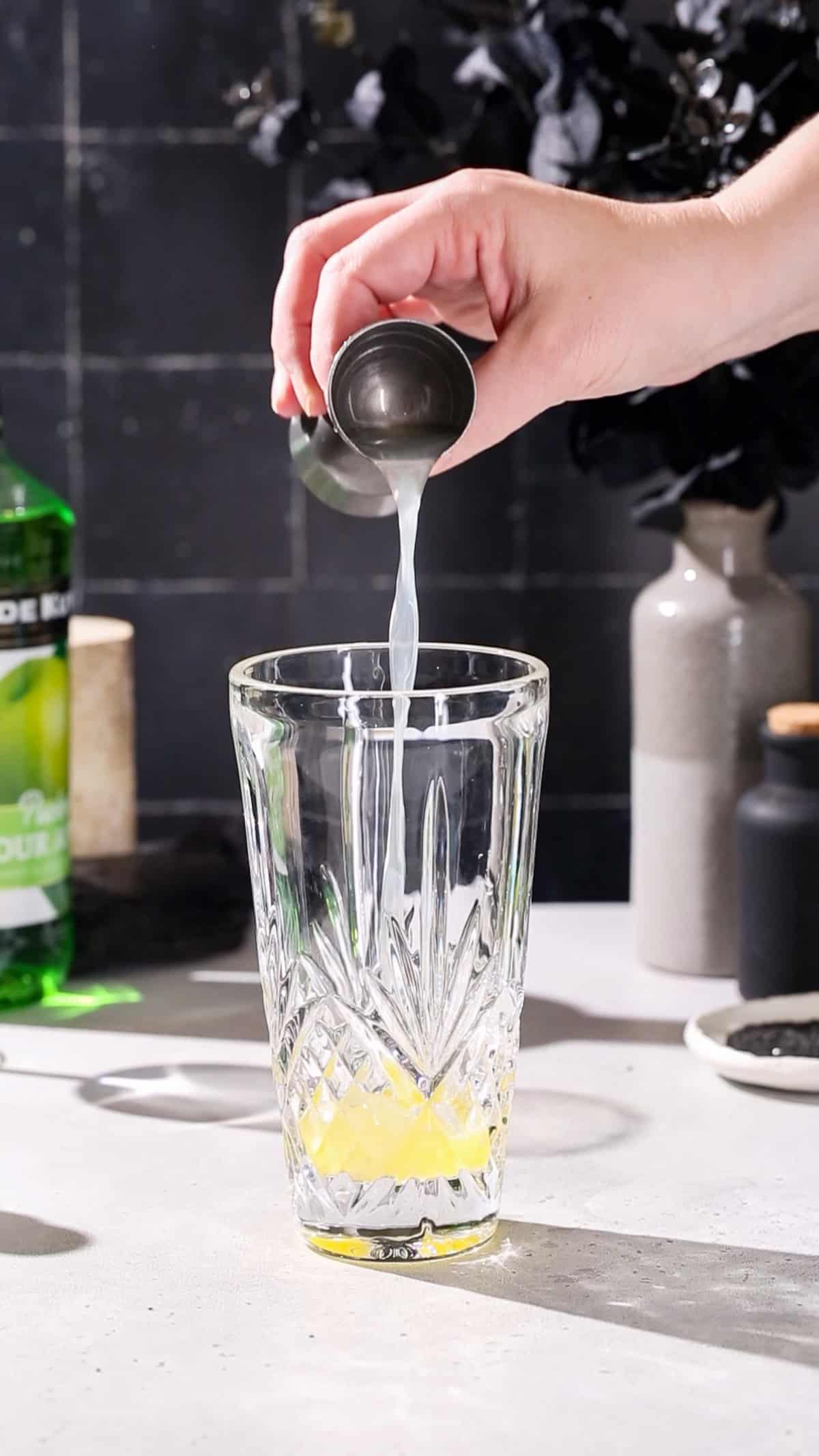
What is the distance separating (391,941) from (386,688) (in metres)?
0.14

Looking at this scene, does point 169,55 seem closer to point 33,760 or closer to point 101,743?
point 101,743

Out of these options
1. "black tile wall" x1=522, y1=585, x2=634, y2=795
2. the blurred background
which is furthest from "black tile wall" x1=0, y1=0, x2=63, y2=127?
"black tile wall" x1=522, y1=585, x2=634, y2=795

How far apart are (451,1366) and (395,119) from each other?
0.95 meters

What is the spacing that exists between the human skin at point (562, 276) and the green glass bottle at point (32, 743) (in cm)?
18

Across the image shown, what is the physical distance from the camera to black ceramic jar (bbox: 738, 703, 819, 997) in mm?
934

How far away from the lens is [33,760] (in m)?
0.98

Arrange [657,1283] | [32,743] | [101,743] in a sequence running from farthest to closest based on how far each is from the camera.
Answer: [101,743] < [32,743] < [657,1283]

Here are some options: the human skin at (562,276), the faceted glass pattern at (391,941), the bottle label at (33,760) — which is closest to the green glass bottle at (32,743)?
the bottle label at (33,760)

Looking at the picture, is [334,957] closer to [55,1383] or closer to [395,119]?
[55,1383]

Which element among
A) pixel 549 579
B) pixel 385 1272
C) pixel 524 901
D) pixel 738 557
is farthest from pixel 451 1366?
pixel 549 579

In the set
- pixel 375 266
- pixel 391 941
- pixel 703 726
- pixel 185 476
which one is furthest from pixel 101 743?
pixel 185 476

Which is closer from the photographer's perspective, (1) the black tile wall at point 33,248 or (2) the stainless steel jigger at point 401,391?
(2) the stainless steel jigger at point 401,391

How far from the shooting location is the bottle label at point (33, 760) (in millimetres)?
954

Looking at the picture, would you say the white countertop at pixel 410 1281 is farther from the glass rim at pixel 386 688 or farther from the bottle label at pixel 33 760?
the glass rim at pixel 386 688
